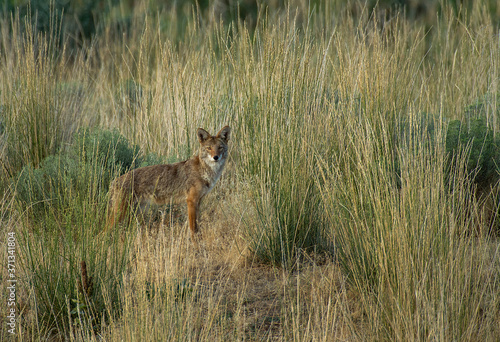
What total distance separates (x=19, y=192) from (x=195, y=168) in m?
1.70

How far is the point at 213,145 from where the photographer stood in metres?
5.23

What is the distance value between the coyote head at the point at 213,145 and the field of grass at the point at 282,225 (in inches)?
7.4

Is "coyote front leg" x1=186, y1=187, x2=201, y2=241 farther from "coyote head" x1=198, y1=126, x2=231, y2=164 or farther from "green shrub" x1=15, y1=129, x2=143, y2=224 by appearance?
"green shrub" x1=15, y1=129, x2=143, y2=224

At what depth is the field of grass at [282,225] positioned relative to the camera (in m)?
2.91

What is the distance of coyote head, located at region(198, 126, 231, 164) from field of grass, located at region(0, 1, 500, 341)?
0.62 feet

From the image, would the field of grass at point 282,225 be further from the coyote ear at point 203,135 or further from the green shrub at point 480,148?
the coyote ear at point 203,135

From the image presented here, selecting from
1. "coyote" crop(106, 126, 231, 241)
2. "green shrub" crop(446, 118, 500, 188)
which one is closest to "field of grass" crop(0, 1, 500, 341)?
"green shrub" crop(446, 118, 500, 188)

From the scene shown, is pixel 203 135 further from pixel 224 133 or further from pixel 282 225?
pixel 282 225

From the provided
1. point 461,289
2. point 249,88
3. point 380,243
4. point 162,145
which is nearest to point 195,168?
point 249,88

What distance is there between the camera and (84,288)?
3146 millimetres

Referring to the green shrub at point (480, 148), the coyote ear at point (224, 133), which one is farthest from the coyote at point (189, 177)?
the green shrub at point (480, 148)

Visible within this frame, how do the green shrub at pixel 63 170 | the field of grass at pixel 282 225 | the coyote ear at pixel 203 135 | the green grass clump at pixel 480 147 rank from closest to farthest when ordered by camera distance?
1. the field of grass at pixel 282 225
2. the green shrub at pixel 63 170
3. the green grass clump at pixel 480 147
4. the coyote ear at pixel 203 135

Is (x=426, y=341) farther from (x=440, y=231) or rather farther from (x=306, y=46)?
(x=306, y=46)

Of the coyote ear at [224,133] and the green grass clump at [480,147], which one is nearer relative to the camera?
the green grass clump at [480,147]
